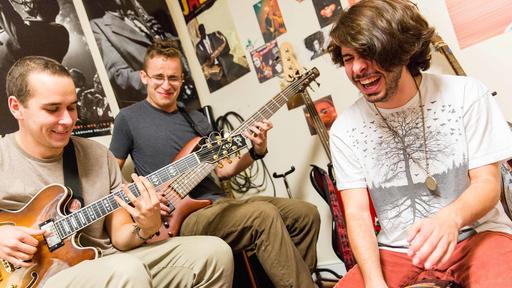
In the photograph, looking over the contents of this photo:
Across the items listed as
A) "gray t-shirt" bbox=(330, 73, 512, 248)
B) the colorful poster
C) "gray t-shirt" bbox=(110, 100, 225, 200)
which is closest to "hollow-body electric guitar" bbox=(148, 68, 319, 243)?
"gray t-shirt" bbox=(110, 100, 225, 200)

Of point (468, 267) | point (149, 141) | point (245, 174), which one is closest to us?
point (468, 267)

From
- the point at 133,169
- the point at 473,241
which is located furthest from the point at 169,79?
the point at 473,241

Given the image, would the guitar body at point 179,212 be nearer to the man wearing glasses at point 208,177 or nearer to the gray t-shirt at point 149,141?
the man wearing glasses at point 208,177

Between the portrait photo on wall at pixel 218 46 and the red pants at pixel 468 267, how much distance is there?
1.71 metres

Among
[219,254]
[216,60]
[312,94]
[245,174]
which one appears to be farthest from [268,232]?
[216,60]

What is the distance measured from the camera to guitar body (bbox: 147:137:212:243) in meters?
1.66

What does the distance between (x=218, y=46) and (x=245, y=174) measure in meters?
0.93

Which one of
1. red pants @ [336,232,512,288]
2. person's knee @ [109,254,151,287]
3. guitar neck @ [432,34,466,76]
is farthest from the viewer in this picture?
guitar neck @ [432,34,466,76]

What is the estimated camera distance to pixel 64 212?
1.32m

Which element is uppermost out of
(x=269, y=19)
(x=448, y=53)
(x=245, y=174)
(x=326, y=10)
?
(x=269, y=19)

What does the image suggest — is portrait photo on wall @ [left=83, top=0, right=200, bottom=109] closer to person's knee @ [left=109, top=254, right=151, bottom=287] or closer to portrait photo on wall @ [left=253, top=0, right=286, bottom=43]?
portrait photo on wall @ [left=253, top=0, right=286, bottom=43]

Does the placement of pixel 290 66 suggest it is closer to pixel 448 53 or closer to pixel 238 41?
pixel 238 41

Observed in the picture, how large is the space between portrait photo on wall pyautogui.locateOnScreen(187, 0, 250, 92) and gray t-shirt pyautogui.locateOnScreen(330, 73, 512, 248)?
148 cm

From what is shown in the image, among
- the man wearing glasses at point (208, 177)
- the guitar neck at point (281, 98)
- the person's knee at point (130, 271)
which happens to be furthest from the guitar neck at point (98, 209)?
the guitar neck at point (281, 98)
